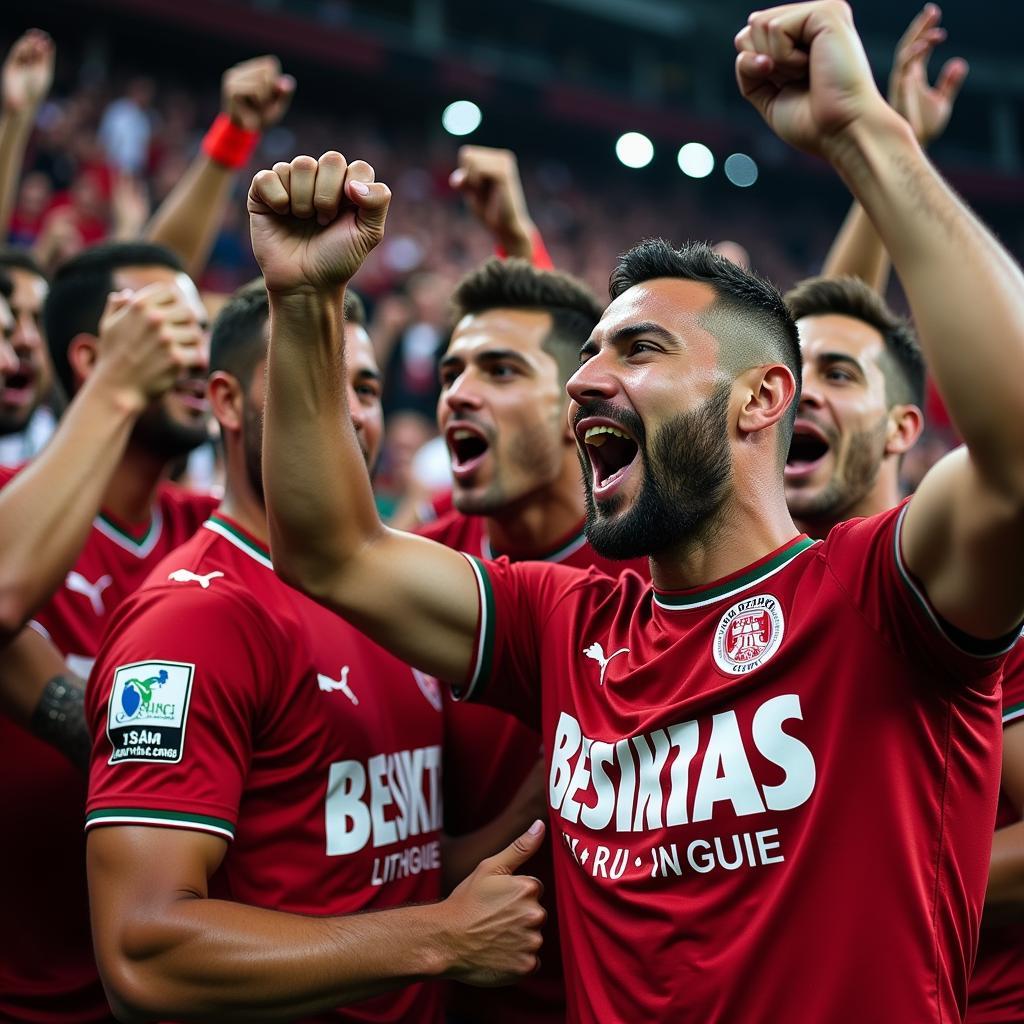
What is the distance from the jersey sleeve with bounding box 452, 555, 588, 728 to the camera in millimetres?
2348

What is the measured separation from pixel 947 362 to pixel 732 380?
0.64 m

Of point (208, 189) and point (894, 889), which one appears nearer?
point (894, 889)

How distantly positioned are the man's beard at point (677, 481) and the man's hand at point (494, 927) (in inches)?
22.9

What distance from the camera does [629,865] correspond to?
1.97 meters

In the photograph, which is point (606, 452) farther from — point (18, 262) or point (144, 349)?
point (18, 262)

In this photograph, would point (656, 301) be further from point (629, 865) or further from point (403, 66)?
point (403, 66)

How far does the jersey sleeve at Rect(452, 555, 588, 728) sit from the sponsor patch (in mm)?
548

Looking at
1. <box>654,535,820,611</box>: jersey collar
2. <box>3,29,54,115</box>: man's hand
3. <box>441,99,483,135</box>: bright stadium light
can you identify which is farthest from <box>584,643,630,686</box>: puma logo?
<box>441,99,483,135</box>: bright stadium light

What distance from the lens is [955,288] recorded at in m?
1.59

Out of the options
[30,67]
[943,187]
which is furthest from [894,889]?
[30,67]

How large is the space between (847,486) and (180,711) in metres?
1.81

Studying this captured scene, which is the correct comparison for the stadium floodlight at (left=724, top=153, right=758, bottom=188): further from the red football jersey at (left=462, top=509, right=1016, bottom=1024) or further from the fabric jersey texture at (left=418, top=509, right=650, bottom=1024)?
the red football jersey at (left=462, top=509, right=1016, bottom=1024)

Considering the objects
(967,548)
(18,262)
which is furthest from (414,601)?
(18,262)

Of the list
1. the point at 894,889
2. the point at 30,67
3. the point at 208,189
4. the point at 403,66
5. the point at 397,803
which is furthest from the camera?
the point at 403,66
